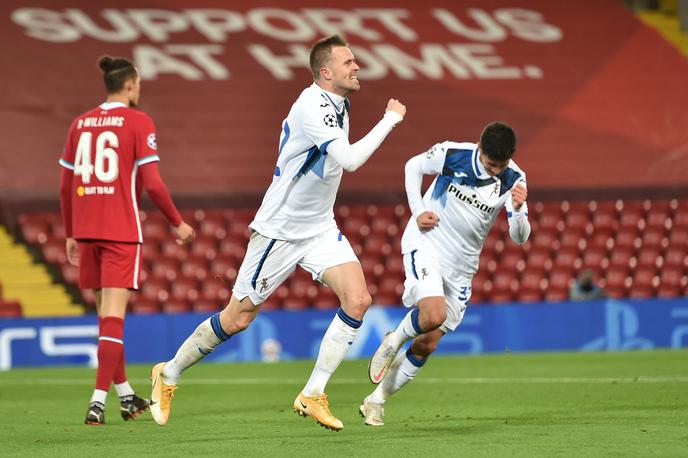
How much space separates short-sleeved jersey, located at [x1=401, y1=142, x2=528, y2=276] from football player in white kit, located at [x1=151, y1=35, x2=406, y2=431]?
93 centimetres

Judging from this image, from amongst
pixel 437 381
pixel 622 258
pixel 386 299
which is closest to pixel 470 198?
pixel 437 381

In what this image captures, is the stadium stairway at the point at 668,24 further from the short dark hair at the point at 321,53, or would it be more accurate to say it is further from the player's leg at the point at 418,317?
the short dark hair at the point at 321,53

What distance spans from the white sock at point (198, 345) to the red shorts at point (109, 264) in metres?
0.54

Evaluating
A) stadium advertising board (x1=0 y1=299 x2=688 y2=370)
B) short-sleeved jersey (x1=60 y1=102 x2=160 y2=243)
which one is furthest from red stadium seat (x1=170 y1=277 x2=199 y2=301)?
short-sleeved jersey (x1=60 y1=102 x2=160 y2=243)

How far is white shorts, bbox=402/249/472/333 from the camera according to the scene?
755 centimetres

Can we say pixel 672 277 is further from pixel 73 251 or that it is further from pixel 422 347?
pixel 73 251

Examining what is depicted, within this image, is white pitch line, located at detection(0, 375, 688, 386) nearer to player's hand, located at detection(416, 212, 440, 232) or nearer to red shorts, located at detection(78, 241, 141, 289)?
player's hand, located at detection(416, 212, 440, 232)

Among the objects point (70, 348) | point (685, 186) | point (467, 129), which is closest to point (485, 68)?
point (467, 129)

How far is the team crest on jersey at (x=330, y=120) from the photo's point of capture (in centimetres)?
662

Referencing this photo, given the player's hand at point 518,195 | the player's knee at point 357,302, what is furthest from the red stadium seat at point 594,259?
the player's knee at point 357,302

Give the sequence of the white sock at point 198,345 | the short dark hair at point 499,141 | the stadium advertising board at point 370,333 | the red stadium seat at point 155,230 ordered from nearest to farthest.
Answer: 1. the white sock at point 198,345
2. the short dark hair at point 499,141
3. the stadium advertising board at point 370,333
4. the red stadium seat at point 155,230

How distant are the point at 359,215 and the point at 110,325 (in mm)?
11162

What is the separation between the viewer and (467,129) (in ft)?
64.0

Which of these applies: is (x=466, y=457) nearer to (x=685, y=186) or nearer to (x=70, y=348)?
(x=70, y=348)
